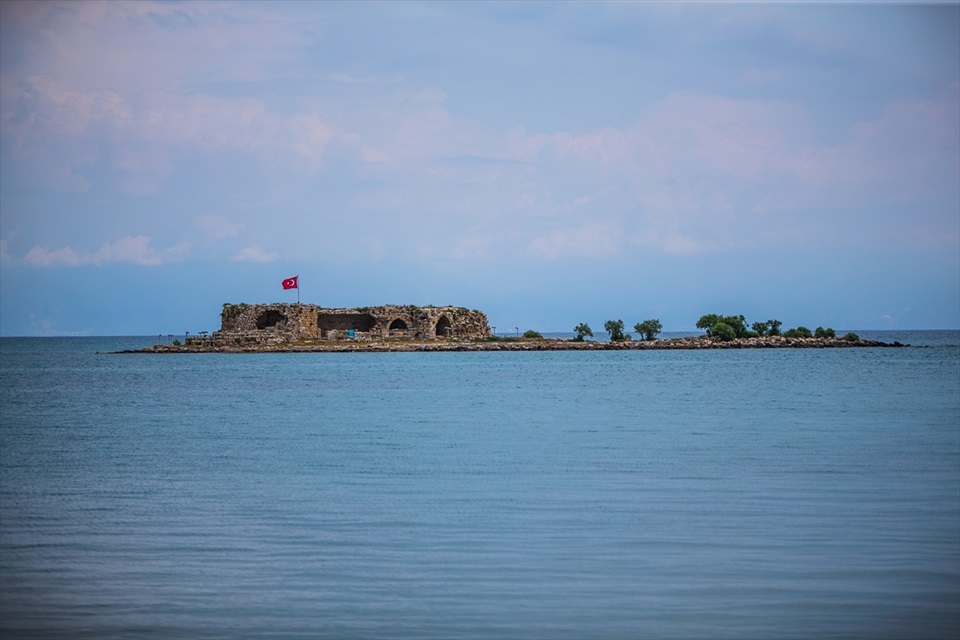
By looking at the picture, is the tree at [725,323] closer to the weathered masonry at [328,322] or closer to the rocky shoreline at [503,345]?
the rocky shoreline at [503,345]

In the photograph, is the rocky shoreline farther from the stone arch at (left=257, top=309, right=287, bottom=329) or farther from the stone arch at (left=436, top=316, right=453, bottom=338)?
the stone arch at (left=257, top=309, right=287, bottom=329)

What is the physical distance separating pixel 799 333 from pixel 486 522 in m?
50.2

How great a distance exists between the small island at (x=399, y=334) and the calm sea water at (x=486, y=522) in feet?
109

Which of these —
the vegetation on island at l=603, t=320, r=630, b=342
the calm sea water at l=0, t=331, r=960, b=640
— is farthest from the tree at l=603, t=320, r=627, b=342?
the calm sea water at l=0, t=331, r=960, b=640

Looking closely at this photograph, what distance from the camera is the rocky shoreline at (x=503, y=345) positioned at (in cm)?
5462

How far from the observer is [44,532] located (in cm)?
1026

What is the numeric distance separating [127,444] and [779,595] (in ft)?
39.8

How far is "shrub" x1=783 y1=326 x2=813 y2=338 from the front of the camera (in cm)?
5706

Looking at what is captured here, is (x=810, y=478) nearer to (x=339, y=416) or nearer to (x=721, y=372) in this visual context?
(x=339, y=416)

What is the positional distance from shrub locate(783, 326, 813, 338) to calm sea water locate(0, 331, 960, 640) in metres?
35.5

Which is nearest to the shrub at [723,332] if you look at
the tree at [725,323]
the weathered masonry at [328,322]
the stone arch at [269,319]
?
the tree at [725,323]

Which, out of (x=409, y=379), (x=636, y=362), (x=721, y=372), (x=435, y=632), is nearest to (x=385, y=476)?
(x=435, y=632)

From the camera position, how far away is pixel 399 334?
191 ft

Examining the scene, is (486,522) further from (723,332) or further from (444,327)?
(444,327)
